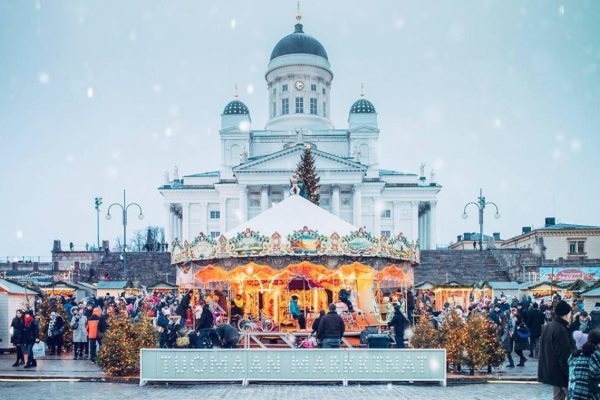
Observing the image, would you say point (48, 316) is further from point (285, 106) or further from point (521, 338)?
point (285, 106)

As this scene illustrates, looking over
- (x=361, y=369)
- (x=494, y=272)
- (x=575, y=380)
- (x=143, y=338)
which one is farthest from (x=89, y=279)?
(x=575, y=380)

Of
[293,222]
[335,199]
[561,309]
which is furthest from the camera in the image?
[335,199]

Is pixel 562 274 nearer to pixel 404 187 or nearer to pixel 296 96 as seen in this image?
pixel 404 187

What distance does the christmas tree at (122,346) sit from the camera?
1767 cm

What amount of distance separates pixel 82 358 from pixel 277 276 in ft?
21.7

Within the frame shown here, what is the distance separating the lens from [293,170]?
7800 centimetres

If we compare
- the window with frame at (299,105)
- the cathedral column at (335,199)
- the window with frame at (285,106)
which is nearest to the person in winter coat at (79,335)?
the cathedral column at (335,199)

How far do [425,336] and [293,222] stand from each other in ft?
24.3

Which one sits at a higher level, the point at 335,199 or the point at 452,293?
the point at 335,199

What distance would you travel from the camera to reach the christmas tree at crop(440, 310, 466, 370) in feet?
58.6

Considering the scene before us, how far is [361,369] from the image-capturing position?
631 inches

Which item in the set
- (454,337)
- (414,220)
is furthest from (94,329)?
(414,220)

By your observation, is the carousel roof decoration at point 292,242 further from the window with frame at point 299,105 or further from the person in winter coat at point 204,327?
the window with frame at point 299,105

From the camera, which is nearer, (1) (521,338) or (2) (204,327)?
(2) (204,327)
